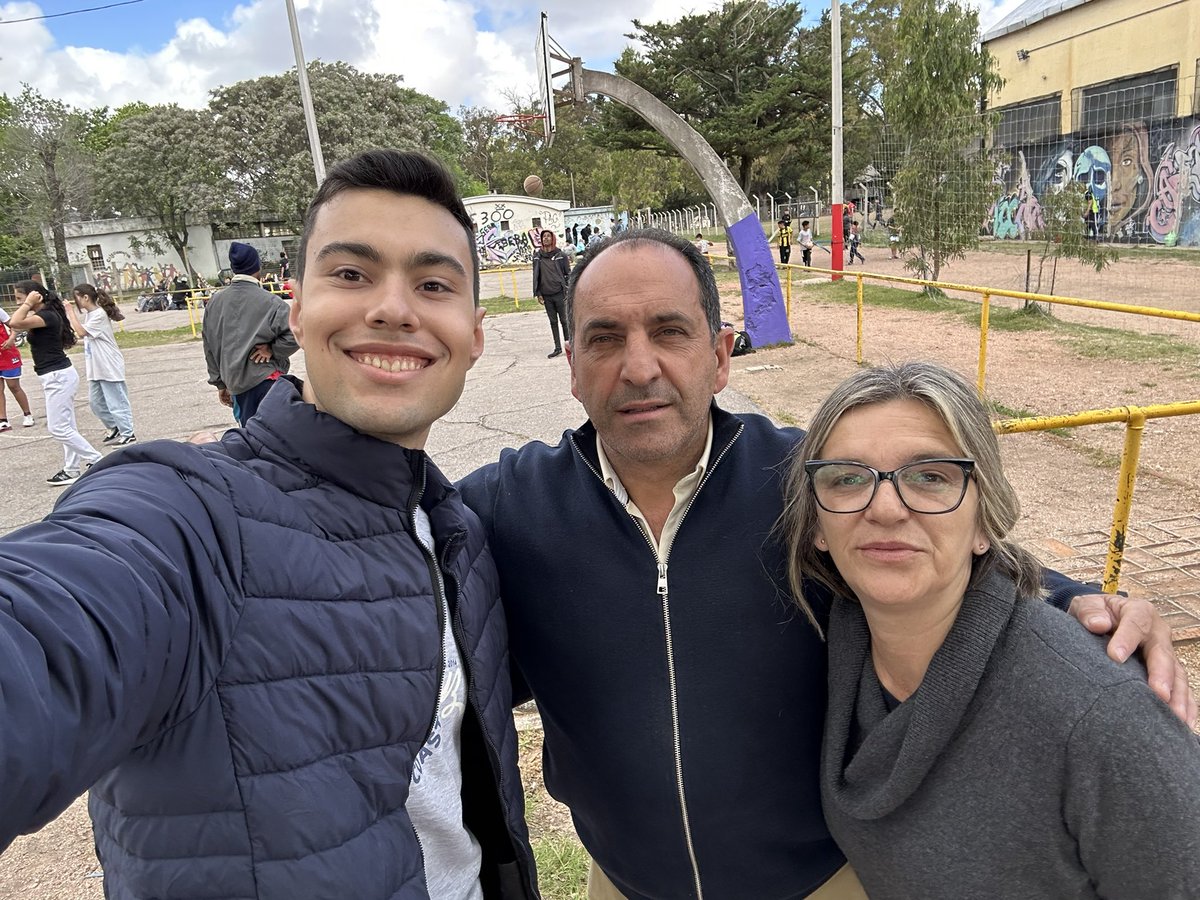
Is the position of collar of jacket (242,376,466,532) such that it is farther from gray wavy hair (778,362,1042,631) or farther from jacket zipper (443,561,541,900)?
gray wavy hair (778,362,1042,631)

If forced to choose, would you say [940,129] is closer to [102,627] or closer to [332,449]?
[332,449]

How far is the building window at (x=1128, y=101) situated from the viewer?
73.5 feet

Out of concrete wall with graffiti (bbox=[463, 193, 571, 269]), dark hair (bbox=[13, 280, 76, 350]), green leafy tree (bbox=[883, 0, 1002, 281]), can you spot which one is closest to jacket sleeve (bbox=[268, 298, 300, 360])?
dark hair (bbox=[13, 280, 76, 350])

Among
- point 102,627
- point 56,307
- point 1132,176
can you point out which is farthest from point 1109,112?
point 102,627

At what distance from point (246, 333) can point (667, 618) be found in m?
5.19

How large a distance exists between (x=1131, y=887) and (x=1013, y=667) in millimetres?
363

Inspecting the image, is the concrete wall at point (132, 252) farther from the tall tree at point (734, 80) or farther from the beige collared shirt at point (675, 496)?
the beige collared shirt at point (675, 496)

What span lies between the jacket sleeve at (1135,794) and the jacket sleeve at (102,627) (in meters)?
1.35

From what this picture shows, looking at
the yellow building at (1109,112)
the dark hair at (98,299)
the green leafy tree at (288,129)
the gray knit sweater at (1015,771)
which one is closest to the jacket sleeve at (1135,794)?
the gray knit sweater at (1015,771)

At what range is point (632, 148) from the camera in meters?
29.0

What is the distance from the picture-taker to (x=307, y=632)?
109cm

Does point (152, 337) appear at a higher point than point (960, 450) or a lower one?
lower

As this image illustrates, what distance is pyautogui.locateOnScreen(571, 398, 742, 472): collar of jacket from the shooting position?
5.79ft

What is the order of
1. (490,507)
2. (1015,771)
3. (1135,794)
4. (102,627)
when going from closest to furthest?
(102,627) < (1135,794) < (1015,771) < (490,507)
